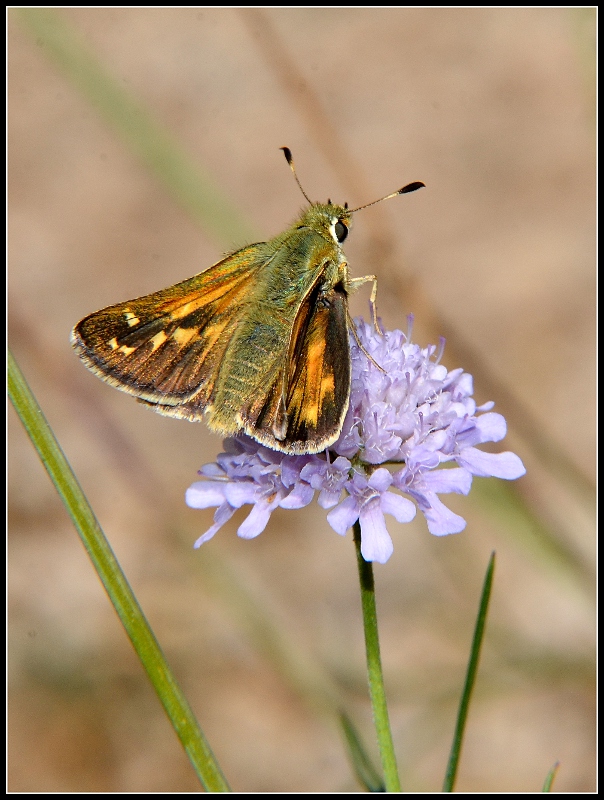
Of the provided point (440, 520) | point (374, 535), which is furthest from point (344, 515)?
point (440, 520)

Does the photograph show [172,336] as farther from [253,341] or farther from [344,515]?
[344,515]

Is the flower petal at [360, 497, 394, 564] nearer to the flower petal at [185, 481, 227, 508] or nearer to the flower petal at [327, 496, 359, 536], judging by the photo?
the flower petal at [327, 496, 359, 536]

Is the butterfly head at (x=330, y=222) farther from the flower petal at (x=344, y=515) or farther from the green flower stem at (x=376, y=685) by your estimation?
the green flower stem at (x=376, y=685)

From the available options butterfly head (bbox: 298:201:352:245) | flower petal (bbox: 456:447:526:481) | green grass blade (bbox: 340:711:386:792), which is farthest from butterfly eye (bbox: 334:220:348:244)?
green grass blade (bbox: 340:711:386:792)

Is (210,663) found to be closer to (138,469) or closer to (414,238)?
(138,469)

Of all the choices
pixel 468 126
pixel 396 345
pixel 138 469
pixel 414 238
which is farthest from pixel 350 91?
pixel 396 345

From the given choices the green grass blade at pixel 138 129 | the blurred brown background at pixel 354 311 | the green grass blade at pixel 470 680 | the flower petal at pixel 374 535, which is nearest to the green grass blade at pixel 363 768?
the green grass blade at pixel 470 680
